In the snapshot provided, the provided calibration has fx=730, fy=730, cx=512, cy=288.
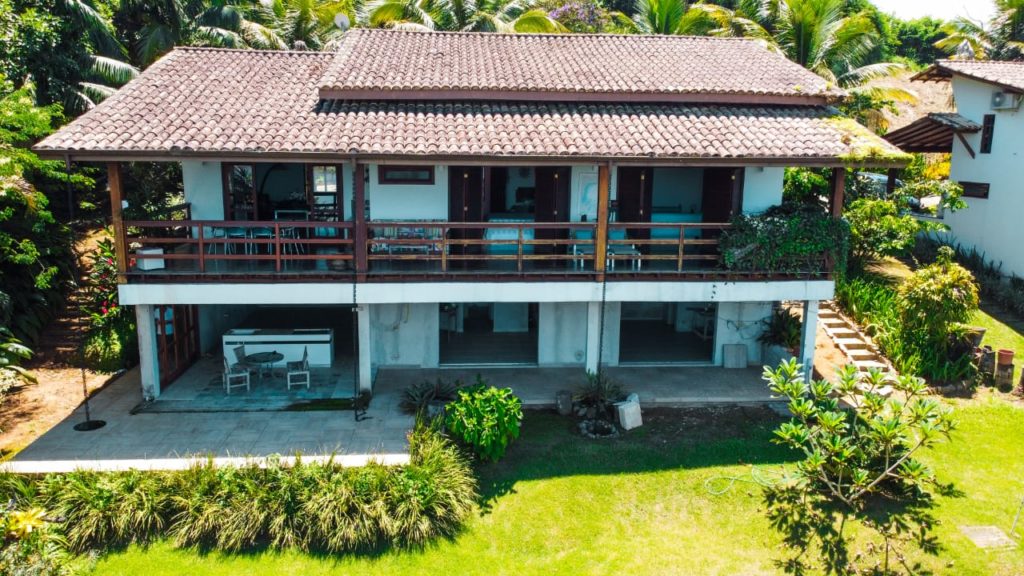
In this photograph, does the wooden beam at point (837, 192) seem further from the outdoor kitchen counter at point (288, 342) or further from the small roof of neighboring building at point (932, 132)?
the outdoor kitchen counter at point (288, 342)

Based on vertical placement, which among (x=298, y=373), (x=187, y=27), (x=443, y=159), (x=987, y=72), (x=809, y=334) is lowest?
(x=298, y=373)

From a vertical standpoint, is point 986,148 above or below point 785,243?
above

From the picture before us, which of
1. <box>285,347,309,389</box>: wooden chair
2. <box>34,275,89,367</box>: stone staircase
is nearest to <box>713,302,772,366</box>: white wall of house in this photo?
<box>285,347,309,389</box>: wooden chair

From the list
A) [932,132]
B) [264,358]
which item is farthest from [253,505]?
[932,132]

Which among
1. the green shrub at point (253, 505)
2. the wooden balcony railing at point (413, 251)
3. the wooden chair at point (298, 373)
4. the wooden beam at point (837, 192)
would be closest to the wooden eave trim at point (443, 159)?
the wooden beam at point (837, 192)

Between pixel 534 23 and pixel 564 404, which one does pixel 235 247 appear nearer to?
pixel 564 404

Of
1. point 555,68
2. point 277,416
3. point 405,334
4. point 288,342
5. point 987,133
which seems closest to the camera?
point 277,416
